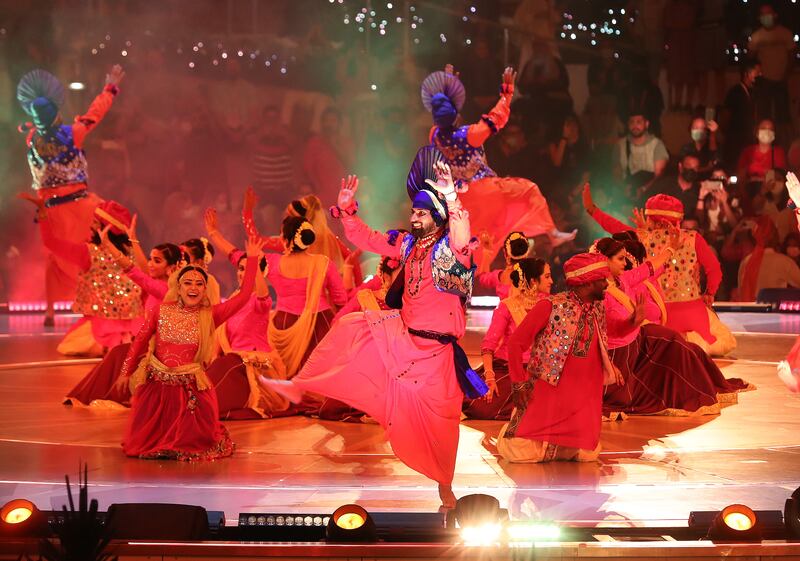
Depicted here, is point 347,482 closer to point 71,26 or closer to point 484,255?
point 484,255

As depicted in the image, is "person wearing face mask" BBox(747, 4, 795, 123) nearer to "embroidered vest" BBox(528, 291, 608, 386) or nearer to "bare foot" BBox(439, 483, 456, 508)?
"embroidered vest" BBox(528, 291, 608, 386)

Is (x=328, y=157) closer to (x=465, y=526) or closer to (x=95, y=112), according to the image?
(x=95, y=112)

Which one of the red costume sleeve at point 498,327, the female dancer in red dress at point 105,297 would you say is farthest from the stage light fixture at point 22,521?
the female dancer in red dress at point 105,297

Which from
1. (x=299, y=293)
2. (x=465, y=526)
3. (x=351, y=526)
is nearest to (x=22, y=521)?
(x=351, y=526)

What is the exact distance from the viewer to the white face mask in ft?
57.7

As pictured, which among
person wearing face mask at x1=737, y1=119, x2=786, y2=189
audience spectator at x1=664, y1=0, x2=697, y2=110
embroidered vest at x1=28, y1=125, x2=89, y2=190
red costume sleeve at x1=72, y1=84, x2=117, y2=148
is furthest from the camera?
audience spectator at x1=664, y1=0, x2=697, y2=110

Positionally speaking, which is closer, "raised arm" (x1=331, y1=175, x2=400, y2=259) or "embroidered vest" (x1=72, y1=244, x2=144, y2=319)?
"raised arm" (x1=331, y1=175, x2=400, y2=259)

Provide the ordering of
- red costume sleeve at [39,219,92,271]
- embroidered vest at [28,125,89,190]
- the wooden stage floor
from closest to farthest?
1. the wooden stage floor
2. red costume sleeve at [39,219,92,271]
3. embroidered vest at [28,125,89,190]

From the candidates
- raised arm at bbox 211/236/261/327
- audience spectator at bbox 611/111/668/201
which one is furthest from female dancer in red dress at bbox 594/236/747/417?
audience spectator at bbox 611/111/668/201

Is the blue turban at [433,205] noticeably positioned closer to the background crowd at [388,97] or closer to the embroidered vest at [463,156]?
the embroidered vest at [463,156]

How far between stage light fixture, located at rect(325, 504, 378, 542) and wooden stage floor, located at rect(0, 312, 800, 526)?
1227 millimetres

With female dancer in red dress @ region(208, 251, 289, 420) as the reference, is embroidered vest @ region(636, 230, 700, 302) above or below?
above

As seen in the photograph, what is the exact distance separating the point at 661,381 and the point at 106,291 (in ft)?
18.0

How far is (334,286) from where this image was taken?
8.20 metres
